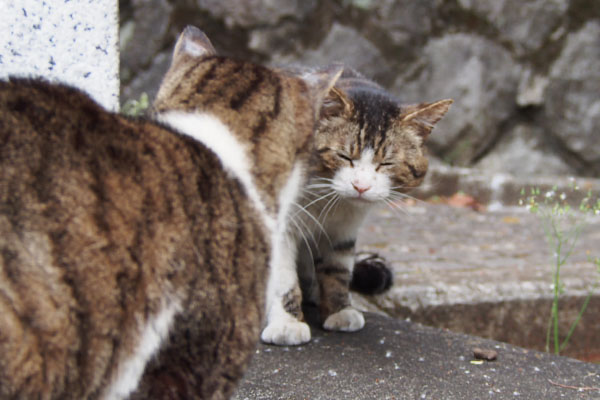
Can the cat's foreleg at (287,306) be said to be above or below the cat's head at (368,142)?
below

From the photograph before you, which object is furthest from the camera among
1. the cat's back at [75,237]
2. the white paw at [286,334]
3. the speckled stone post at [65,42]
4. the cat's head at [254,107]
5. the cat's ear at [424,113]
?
the cat's ear at [424,113]

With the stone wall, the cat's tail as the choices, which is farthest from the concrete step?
the stone wall

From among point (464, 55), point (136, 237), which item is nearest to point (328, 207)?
→ point (136, 237)

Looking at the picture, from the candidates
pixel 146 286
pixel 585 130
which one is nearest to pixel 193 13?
pixel 585 130

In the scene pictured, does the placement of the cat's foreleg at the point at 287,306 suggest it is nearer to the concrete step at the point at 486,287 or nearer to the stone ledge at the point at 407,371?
the stone ledge at the point at 407,371

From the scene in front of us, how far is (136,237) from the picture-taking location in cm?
104

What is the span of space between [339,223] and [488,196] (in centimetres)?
286

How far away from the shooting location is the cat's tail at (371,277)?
266 cm

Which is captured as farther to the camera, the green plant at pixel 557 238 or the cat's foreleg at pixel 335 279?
the cat's foreleg at pixel 335 279

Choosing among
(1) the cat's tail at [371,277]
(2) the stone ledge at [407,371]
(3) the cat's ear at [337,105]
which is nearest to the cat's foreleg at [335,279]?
(2) the stone ledge at [407,371]

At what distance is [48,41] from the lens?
2072 mm

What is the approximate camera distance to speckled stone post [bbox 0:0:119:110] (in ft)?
6.59

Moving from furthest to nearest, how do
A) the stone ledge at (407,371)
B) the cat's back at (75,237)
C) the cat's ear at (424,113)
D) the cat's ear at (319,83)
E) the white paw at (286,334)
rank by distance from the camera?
the cat's ear at (424,113), the white paw at (286,334), the stone ledge at (407,371), the cat's ear at (319,83), the cat's back at (75,237)

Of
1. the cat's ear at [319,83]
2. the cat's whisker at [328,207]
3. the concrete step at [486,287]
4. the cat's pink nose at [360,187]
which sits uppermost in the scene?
the cat's ear at [319,83]
